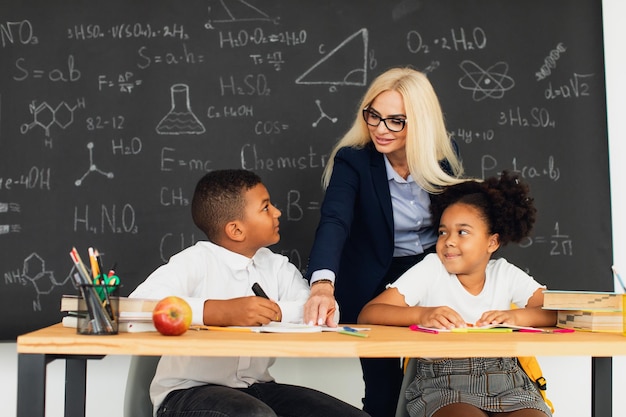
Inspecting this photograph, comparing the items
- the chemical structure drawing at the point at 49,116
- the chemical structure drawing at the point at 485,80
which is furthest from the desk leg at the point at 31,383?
the chemical structure drawing at the point at 485,80

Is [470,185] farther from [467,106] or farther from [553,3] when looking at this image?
[553,3]

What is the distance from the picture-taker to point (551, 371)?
11.0 ft

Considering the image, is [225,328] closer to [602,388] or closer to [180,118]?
[602,388]

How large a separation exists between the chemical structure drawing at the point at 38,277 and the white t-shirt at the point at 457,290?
160cm

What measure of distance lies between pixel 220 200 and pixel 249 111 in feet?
3.19

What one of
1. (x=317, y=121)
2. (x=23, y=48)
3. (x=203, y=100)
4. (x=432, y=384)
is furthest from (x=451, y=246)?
(x=23, y=48)

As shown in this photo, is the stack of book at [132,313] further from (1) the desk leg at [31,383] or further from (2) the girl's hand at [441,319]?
(2) the girl's hand at [441,319]

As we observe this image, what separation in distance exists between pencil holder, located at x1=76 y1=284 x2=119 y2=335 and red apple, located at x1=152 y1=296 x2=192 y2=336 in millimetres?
91

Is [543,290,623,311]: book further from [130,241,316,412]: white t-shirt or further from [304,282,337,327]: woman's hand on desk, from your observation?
[130,241,316,412]: white t-shirt

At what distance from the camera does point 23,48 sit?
316cm

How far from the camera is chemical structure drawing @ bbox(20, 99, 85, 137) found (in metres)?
3.14

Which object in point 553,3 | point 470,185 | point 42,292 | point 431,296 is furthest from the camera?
point 553,3

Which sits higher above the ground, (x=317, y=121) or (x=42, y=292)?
(x=317, y=121)

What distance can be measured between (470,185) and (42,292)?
6.08 ft
